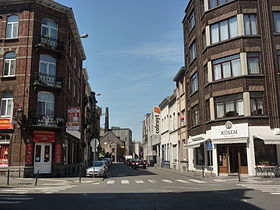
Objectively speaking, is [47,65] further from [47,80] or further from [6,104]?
[6,104]

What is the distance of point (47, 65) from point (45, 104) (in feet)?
12.2

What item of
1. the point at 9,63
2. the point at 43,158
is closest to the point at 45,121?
the point at 43,158

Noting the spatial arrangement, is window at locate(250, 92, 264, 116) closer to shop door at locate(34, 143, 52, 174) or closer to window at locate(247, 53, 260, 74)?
window at locate(247, 53, 260, 74)

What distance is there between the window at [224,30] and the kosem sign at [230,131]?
8086mm

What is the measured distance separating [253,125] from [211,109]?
13.5ft

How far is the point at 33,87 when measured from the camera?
24.5m

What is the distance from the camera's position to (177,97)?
136ft

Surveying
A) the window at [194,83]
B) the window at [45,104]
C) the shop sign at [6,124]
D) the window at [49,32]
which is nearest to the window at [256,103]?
the window at [194,83]

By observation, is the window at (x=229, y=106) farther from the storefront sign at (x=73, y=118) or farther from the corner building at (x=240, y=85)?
the storefront sign at (x=73, y=118)

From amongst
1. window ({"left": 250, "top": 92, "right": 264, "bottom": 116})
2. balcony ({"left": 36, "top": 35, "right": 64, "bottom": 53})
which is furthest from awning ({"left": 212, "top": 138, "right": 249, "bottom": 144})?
balcony ({"left": 36, "top": 35, "right": 64, "bottom": 53})

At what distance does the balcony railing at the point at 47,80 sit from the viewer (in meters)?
24.5

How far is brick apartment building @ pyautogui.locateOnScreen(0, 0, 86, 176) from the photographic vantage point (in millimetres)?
23234

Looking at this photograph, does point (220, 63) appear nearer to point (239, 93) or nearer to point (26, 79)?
point (239, 93)

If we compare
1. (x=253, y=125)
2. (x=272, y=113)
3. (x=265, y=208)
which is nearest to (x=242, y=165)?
(x=253, y=125)
